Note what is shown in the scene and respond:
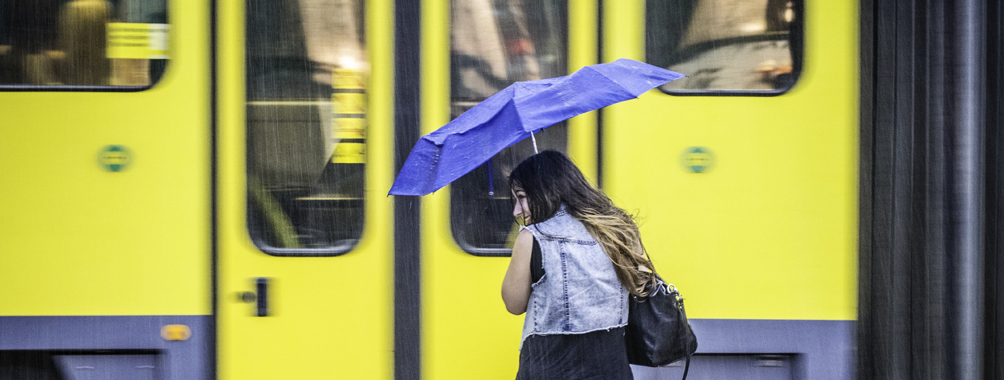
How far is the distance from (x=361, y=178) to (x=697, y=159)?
131cm

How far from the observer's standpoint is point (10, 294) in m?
2.79

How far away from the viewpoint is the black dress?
222cm

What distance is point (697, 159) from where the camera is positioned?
283 cm

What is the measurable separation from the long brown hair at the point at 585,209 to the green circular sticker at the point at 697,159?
701 mm

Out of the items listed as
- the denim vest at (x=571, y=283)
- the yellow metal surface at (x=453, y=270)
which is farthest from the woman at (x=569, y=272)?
the yellow metal surface at (x=453, y=270)

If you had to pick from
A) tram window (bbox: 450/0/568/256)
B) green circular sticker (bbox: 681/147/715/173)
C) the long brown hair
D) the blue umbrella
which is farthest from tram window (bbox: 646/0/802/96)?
the long brown hair

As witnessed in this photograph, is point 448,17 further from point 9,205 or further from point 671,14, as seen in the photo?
point 9,205

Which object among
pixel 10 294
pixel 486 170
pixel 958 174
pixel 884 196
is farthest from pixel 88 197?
pixel 958 174

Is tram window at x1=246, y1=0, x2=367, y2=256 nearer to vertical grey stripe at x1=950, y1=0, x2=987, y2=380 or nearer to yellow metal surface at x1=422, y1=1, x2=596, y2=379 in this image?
yellow metal surface at x1=422, y1=1, x2=596, y2=379

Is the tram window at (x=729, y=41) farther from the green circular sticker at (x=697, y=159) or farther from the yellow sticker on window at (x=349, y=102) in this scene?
the yellow sticker on window at (x=349, y=102)

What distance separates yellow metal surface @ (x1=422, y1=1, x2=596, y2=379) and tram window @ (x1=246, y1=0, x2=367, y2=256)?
27 cm

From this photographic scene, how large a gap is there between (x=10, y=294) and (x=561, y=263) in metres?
2.16

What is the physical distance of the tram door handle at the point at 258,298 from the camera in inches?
111

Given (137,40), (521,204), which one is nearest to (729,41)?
(521,204)
